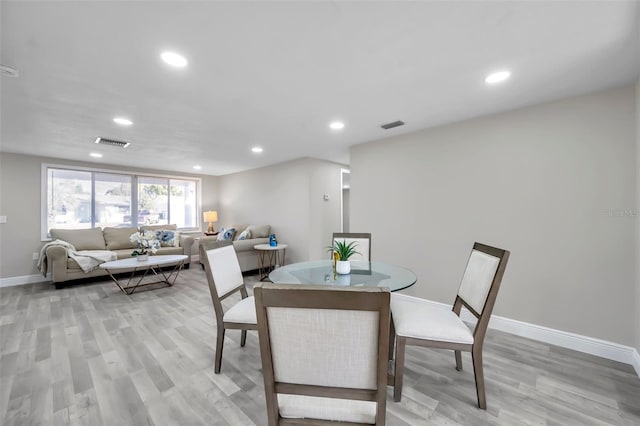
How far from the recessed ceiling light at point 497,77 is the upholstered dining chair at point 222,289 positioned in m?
2.56

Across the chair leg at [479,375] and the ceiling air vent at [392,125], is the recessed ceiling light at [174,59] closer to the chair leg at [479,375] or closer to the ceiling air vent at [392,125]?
the ceiling air vent at [392,125]

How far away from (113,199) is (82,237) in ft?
3.69

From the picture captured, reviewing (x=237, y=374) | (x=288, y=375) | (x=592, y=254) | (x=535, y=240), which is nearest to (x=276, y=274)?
(x=237, y=374)

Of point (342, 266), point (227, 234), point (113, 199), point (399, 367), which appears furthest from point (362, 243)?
point (113, 199)

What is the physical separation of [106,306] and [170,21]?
3574mm

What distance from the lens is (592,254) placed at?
2.21 m

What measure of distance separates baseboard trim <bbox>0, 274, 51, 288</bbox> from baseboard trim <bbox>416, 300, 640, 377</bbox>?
653 centimetres

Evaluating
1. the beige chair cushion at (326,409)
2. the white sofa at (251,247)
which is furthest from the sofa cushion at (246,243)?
the beige chair cushion at (326,409)

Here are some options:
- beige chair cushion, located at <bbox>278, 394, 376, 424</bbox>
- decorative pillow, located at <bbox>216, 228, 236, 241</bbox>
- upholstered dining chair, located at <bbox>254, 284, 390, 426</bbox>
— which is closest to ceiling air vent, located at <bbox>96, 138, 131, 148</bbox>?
decorative pillow, located at <bbox>216, 228, 236, 241</bbox>

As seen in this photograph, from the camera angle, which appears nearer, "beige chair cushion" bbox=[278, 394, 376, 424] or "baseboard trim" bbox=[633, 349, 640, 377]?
"beige chair cushion" bbox=[278, 394, 376, 424]

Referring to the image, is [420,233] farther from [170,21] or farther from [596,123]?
[170,21]

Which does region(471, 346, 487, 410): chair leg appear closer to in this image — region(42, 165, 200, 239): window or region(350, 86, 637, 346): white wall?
region(350, 86, 637, 346): white wall

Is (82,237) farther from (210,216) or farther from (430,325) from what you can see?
(430,325)

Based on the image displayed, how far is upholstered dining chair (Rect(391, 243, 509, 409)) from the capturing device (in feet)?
5.04
